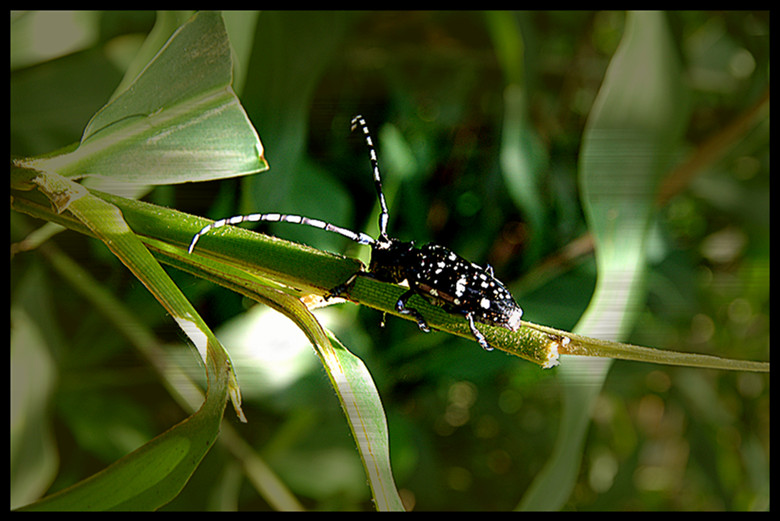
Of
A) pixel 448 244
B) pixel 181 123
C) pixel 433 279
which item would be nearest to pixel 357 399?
pixel 433 279

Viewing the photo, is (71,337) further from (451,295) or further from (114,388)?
(451,295)

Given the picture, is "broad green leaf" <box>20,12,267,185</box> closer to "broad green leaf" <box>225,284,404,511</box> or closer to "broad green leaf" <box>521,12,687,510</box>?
"broad green leaf" <box>225,284,404,511</box>

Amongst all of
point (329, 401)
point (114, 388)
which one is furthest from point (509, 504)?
point (114, 388)

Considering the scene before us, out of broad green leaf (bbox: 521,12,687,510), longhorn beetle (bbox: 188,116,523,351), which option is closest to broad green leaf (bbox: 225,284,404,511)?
longhorn beetle (bbox: 188,116,523,351)

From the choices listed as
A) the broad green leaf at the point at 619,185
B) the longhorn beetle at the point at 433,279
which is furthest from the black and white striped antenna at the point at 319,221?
the broad green leaf at the point at 619,185

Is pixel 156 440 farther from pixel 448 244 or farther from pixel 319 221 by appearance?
pixel 448 244

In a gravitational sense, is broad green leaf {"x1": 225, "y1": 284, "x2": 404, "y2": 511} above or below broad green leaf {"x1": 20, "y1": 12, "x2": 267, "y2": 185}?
below

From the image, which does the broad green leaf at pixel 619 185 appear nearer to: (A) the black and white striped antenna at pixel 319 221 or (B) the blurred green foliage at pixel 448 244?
(B) the blurred green foliage at pixel 448 244
